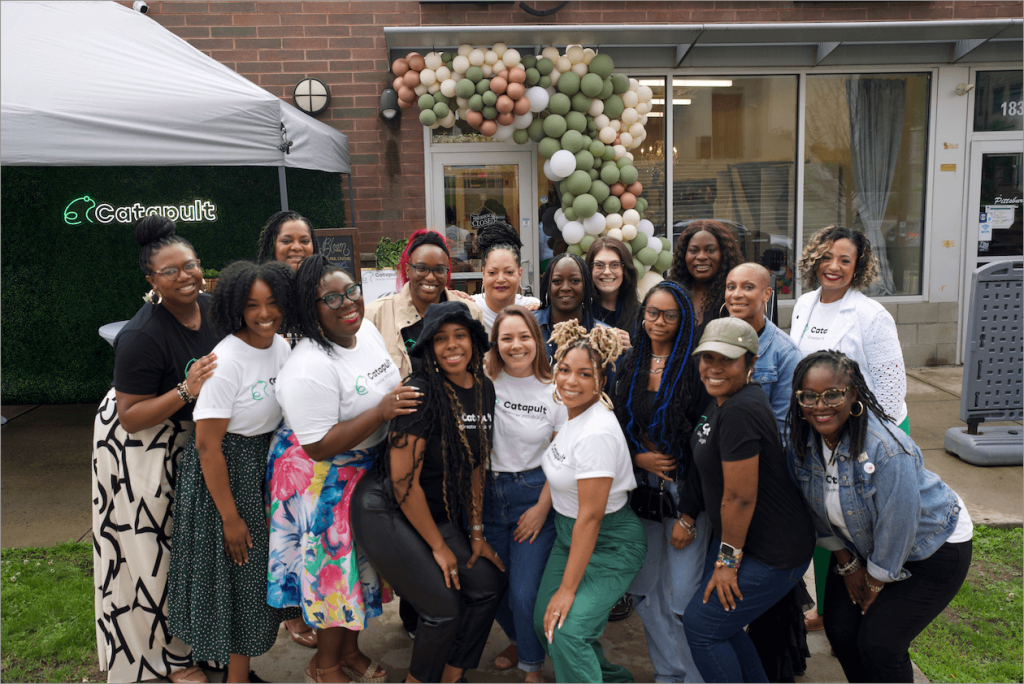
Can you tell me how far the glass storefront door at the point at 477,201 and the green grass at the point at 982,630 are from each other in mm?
4810

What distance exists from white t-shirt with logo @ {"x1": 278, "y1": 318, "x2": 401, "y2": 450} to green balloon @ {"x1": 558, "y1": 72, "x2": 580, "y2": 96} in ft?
14.3

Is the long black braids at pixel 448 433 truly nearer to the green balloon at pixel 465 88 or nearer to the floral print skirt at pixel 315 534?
the floral print skirt at pixel 315 534

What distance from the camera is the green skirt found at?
2.83m

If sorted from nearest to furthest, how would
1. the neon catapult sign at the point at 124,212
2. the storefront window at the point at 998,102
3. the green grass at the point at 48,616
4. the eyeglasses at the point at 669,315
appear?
the eyeglasses at the point at 669,315
the green grass at the point at 48,616
the neon catapult sign at the point at 124,212
the storefront window at the point at 998,102

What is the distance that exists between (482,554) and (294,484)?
81cm

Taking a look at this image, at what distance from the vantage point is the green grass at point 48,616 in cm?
330

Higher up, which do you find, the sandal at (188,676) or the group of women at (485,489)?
the group of women at (485,489)

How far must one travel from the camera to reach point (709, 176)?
26.3 feet

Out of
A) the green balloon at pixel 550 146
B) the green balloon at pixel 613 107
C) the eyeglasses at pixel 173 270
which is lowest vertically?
the eyeglasses at pixel 173 270

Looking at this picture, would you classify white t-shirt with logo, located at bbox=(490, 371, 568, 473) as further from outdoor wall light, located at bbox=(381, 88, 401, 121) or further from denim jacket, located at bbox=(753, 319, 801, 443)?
outdoor wall light, located at bbox=(381, 88, 401, 121)

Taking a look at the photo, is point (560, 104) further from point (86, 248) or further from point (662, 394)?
point (86, 248)

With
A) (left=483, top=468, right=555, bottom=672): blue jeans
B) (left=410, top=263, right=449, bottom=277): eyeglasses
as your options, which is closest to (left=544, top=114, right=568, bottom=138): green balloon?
(left=410, top=263, right=449, bottom=277): eyeglasses

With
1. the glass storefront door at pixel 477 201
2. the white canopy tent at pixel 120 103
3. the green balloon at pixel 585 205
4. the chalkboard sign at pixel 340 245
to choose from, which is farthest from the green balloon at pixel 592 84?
the chalkboard sign at pixel 340 245

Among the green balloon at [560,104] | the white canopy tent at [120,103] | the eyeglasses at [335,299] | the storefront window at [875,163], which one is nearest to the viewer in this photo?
the eyeglasses at [335,299]
